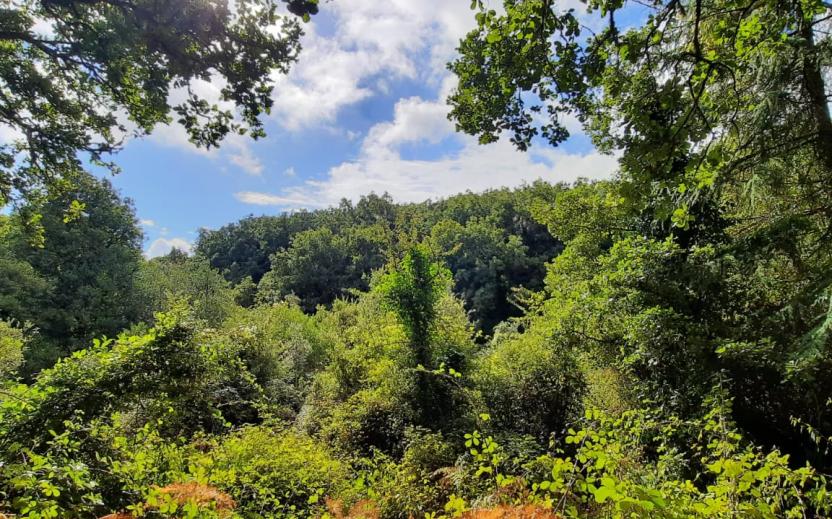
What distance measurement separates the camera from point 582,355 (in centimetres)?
747

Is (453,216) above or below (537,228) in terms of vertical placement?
above

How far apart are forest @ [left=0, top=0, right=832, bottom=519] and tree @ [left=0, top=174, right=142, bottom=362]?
1479cm

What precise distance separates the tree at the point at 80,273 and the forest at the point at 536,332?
48.5 feet

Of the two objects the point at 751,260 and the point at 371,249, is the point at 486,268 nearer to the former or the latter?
Answer: the point at 371,249

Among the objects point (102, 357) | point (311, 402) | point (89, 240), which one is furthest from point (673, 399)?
point (89, 240)

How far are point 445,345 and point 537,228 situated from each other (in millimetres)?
37537

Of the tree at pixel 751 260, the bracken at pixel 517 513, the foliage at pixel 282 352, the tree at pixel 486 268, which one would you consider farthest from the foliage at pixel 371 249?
the bracken at pixel 517 513

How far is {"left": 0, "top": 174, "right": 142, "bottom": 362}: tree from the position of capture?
19219 millimetres

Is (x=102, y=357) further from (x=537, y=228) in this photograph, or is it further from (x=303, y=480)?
(x=537, y=228)

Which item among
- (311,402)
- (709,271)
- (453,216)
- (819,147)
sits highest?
(453,216)

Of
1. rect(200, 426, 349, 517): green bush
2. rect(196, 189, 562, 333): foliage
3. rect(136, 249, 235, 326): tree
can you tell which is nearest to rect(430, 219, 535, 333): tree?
rect(196, 189, 562, 333): foliage

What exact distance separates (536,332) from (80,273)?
2266cm

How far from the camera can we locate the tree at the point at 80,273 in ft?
63.1

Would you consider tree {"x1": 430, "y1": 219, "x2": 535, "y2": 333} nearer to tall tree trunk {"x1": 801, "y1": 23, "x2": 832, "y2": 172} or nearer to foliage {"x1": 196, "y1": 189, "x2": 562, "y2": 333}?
foliage {"x1": 196, "y1": 189, "x2": 562, "y2": 333}
